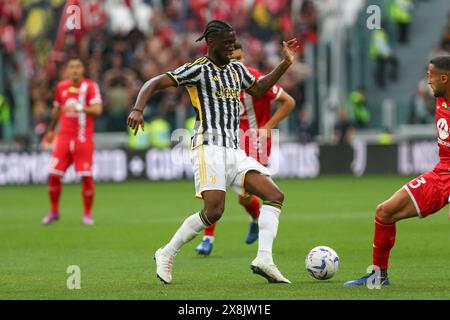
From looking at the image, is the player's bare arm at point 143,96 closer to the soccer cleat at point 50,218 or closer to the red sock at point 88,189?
the red sock at point 88,189

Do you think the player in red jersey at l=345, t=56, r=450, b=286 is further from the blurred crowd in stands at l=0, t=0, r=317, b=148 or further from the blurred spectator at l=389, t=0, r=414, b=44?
the blurred spectator at l=389, t=0, r=414, b=44

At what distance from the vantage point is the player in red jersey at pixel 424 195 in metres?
9.18

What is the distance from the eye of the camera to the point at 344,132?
90.9ft

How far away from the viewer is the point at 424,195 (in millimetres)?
9180

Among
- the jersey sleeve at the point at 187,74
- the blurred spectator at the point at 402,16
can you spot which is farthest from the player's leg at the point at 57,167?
the blurred spectator at the point at 402,16

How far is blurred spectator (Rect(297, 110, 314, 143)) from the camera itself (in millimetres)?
27516

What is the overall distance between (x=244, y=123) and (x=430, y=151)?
14.7 meters

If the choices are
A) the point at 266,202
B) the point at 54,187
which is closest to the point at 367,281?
the point at 266,202

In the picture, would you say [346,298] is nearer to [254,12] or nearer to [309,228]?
[309,228]

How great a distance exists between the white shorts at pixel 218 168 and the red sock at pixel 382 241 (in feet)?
3.82

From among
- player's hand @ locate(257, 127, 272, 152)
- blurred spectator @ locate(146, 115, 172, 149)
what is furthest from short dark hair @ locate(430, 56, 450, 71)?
blurred spectator @ locate(146, 115, 172, 149)

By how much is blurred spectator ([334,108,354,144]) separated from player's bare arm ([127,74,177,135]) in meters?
18.1

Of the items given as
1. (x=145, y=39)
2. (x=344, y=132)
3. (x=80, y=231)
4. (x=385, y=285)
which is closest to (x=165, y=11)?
(x=145, y=39)

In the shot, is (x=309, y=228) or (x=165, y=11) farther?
(x=165, y=11)
